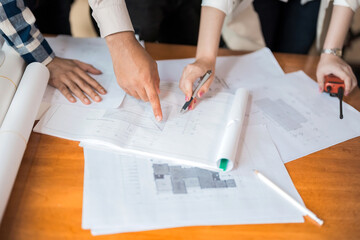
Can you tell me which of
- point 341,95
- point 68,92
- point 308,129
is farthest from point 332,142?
point 68,92

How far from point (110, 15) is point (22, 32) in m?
0.22

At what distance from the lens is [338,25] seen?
91 cm

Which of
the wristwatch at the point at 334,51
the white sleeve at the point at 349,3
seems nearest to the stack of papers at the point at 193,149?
the wristwatch at the point at 334,51

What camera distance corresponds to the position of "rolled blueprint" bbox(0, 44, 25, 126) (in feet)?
2.07

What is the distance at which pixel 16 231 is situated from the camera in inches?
19.5

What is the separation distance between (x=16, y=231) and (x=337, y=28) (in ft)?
3.16

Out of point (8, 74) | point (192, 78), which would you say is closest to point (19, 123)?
point (8, 74)

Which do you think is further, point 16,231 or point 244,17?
point 244,17

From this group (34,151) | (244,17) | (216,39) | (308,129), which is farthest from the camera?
(244,17)

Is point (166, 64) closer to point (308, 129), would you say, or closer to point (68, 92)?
point (68, 92)

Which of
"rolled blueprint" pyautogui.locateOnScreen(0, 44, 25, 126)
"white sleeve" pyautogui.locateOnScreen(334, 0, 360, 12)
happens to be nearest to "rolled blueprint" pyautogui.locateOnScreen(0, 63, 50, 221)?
"rolled blueprint" pyautogui.locateOnScreen(0, 44, 25, 126)

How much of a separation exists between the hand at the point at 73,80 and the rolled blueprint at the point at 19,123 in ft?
0.12

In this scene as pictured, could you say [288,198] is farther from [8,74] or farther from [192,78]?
[8,74]

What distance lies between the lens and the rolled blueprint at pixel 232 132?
0.60 metres
